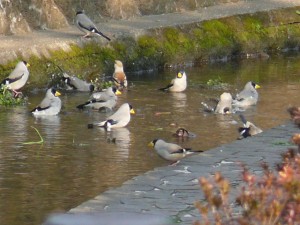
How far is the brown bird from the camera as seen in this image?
19469 millimetres

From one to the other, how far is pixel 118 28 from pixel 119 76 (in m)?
4.17

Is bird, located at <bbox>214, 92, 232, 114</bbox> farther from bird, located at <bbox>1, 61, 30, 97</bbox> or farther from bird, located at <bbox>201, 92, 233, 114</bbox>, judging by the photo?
bird, located at <bbox>1, 61, 30, 97</bbox>

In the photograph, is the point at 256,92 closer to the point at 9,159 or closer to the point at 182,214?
the point at 9,159

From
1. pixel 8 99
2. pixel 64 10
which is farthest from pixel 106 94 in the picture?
pixel 64 10

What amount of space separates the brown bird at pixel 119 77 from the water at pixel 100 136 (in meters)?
0.25

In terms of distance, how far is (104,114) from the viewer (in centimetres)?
1708

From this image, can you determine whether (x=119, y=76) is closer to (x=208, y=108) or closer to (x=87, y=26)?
(x=87, y=26)

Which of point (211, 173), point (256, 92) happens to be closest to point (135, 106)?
point (256, 92)

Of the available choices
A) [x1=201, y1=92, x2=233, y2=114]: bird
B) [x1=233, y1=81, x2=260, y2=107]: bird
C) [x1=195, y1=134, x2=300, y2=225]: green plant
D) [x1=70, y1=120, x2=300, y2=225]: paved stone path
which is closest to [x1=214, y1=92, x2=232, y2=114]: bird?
[x1=201, y1=92, x2=233, y2=114]: bird

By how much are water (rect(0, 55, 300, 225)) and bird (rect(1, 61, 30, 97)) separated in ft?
1.45

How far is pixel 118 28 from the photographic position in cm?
2358

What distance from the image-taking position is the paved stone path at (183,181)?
28.6ft

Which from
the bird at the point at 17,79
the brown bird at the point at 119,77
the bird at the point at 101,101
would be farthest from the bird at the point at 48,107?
the brown bird at the point at 119,77

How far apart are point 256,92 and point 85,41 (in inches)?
188
